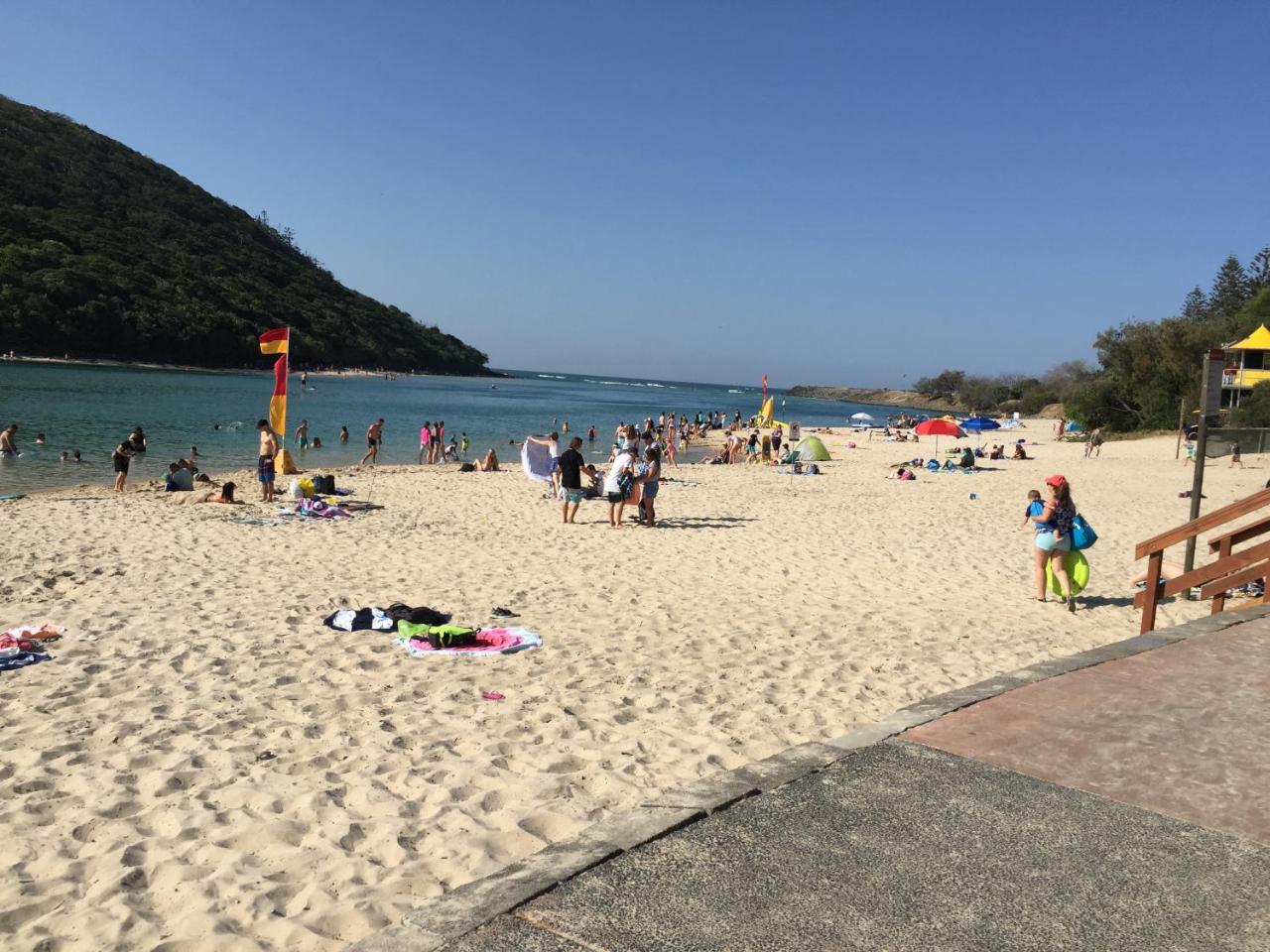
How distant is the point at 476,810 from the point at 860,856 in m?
1.71

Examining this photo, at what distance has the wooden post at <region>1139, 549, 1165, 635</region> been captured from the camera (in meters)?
6.99

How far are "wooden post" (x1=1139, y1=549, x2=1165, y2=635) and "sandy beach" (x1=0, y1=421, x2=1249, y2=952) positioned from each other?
0.45m

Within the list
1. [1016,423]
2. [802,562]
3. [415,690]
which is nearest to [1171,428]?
[1016,423]

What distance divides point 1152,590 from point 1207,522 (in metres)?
0.69

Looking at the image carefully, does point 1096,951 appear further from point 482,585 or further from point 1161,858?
point 482,585

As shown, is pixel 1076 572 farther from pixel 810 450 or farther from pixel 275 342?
pixel 810 450

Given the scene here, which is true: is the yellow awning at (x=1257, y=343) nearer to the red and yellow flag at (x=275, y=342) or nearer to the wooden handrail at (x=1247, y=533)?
the wooden handrail at (x=1247, y=533)

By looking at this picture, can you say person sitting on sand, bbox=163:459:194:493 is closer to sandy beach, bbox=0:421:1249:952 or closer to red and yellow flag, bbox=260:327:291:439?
red and yellow flag, bbox=260:327:291:439

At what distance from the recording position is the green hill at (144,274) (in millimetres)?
78250

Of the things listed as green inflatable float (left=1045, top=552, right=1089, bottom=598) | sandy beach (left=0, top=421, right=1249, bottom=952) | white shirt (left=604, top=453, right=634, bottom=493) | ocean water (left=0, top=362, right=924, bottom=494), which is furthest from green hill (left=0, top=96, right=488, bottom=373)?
green inflatable float (left=1045, top=552, right=1089, bottom=598)

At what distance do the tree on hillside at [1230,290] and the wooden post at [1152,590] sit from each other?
3390 inches

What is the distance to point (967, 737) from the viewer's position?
397cm

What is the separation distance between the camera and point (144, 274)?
92375mm

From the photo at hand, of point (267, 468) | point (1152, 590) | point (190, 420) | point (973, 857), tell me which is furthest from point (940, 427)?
point (190, 420)
